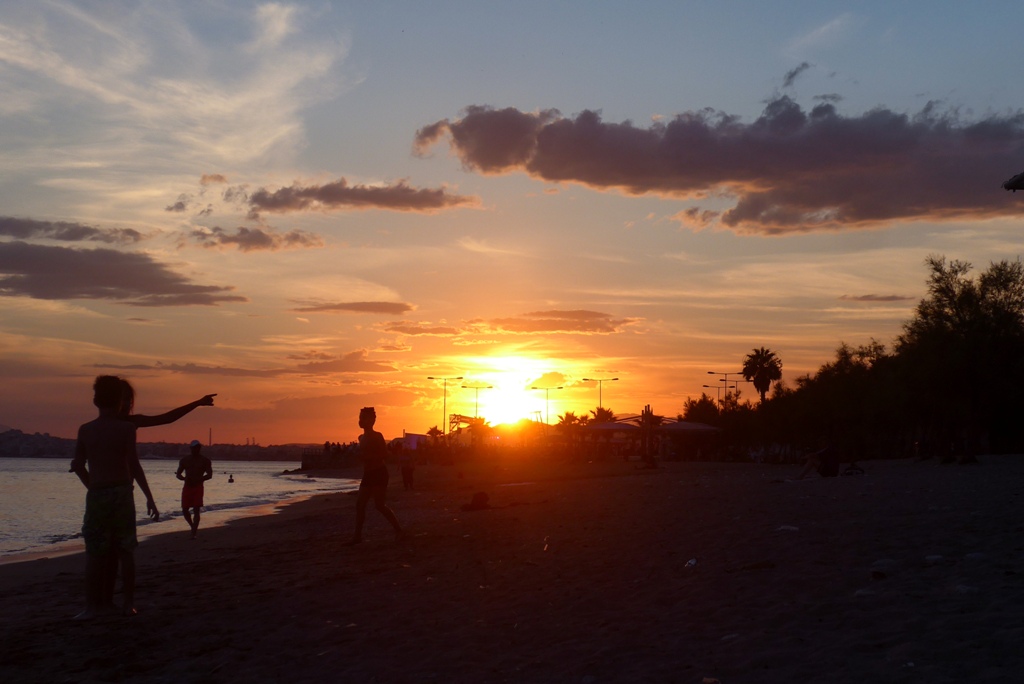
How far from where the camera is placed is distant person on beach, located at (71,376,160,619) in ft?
24.7

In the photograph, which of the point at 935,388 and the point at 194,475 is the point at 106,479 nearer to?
the point at 194,475

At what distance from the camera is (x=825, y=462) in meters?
21.7

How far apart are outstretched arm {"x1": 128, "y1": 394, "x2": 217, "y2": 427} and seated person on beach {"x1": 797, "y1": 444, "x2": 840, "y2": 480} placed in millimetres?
17085

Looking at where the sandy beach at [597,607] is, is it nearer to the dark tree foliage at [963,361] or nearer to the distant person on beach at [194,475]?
the distant person on beach at [194,475]

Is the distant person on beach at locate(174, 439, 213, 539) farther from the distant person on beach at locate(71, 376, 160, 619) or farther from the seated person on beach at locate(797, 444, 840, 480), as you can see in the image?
the seated person on beach at locate(797, 444, 840, 480)

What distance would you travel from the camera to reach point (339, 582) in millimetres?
9844

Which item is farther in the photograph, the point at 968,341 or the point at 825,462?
the point at 968,341

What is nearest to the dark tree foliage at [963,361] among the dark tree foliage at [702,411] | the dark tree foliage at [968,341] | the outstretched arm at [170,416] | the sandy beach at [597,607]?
the dark tree foliage at [968,341]

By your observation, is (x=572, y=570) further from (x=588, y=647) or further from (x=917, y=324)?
(x=917, y=324)

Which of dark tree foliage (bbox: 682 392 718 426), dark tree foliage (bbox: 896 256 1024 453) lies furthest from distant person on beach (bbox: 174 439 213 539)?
dark tree foliage (bbox: 682 392 718 426)

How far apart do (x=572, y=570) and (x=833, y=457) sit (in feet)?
46.8

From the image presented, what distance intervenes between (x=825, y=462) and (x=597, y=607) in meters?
15.7

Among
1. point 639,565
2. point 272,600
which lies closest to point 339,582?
point 272,600

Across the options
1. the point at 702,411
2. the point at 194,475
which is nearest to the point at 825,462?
the point at 194,475
